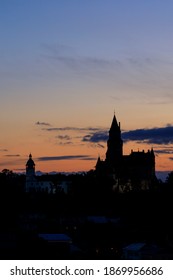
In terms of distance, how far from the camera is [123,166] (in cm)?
15038

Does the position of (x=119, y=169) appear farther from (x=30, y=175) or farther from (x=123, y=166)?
(x=30, y=175)

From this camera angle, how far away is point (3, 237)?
52.9m

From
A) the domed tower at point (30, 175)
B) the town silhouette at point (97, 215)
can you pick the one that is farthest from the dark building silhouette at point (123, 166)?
A: the domed tower at point (30, 175)

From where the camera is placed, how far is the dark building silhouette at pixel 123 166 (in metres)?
144

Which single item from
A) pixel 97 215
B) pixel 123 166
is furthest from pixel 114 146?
pixel 97 215

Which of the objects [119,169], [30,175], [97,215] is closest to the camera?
[97,215]

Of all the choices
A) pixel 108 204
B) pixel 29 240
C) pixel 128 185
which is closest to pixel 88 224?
pixel 29 240

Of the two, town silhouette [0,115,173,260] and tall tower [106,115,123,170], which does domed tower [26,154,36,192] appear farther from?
tall tower [106,115,123,170]

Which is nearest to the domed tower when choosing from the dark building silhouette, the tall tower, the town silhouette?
the town silhouette

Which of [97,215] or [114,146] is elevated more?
[114,146]

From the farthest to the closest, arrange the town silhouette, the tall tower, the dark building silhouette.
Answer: the tall tower
the dark building silhouette
the town silhouette

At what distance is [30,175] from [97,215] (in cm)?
6725

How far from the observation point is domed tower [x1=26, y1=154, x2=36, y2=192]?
6009 inches

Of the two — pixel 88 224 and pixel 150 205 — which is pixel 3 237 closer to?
pixel 88 224
